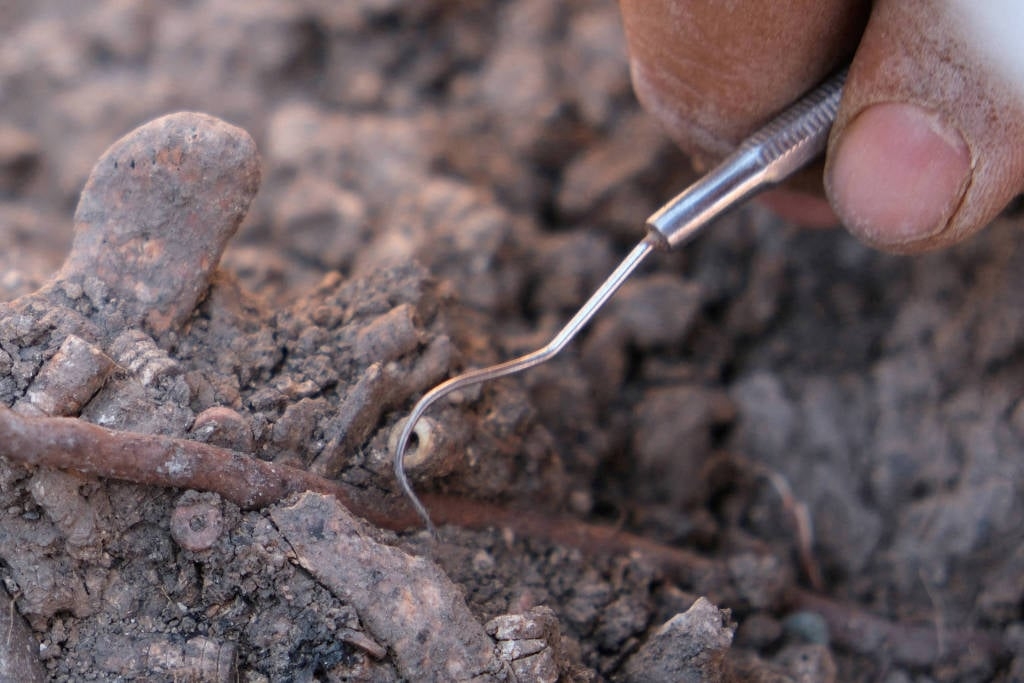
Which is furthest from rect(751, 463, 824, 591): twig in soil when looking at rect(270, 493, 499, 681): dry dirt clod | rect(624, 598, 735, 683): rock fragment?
rect(270, 493, 499, 681): dry dirt clod

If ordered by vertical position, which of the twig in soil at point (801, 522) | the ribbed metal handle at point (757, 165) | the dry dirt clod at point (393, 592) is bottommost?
the twig in soil at point (801, 522)

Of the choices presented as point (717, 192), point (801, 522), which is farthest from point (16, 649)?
point (801, 522)

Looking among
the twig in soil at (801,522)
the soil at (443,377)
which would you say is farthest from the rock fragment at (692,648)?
the twig in soil at (801,522)

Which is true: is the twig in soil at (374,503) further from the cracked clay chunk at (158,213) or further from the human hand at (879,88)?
the human hand at (879,88)

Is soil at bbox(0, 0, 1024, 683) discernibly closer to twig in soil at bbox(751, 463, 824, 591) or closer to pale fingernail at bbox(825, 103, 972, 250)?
twig in soil at bbox(751, 463, 824, 591)

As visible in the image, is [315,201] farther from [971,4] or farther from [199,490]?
[971,4]

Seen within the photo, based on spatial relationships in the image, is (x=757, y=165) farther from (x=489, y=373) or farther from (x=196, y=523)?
(x=196, y=523)
